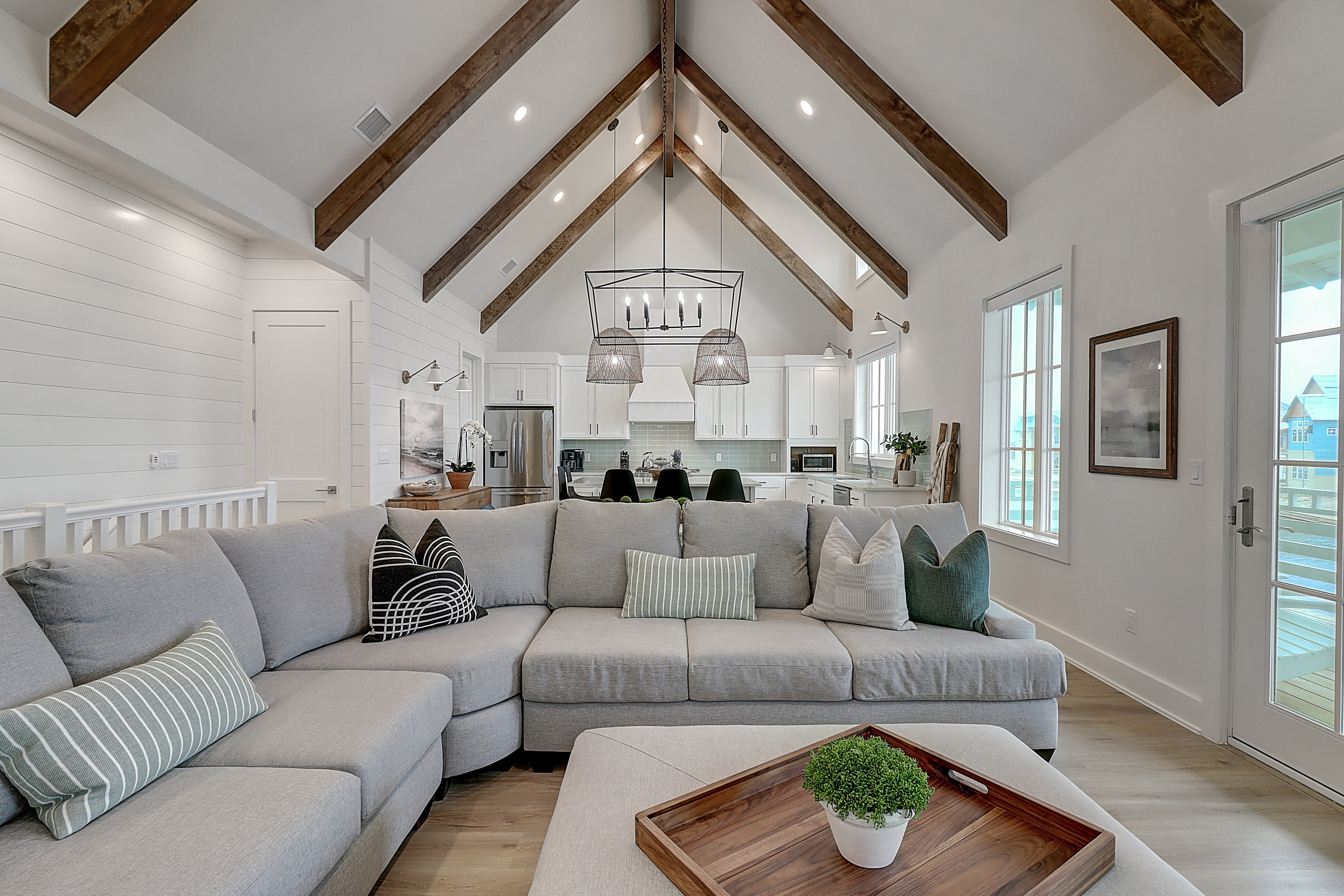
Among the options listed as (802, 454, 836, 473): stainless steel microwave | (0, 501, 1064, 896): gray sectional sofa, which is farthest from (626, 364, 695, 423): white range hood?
(0, 501, 1064, 896): gray sectional sofa

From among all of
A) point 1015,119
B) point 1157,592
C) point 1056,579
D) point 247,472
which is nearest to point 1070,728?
point 1157,592

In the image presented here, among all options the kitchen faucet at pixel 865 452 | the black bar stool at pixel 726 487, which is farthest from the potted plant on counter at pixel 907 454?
the black bar stool at pixel 726 487

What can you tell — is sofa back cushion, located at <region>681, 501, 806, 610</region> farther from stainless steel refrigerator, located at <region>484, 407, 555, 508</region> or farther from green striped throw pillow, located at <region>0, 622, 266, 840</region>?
stainless steel refrigerator, located at <region>484, 407, 555, 508</region>

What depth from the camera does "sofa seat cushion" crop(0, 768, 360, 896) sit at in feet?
3.67

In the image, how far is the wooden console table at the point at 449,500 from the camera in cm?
515

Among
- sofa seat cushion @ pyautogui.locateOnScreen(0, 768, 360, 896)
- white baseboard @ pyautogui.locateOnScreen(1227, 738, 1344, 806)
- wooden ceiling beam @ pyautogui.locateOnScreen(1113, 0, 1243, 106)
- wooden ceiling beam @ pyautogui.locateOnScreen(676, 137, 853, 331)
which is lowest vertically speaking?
white baseboard @ pyautogui.locateOnScreen(1227, 738, 1344, 806)

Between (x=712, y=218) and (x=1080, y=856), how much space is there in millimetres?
7817

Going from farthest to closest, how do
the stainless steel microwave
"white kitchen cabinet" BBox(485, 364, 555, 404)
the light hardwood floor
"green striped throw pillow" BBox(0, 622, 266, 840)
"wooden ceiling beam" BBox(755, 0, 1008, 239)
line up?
the stainless steel microwave
"white kitchen cabinet" BBox(485, 364, 555, 404)
"wooden ceiling beam" BBox(755, 0, 1008, 239)
the light hardwood floor
"green striped throw pillow" BBox(0, 622, 266, 840)

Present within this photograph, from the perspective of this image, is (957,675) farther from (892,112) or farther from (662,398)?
(662,398)

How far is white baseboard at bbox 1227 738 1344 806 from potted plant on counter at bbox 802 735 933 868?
201 cm

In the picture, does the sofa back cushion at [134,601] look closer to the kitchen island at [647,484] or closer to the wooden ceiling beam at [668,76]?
the kitchen island at [647,484]

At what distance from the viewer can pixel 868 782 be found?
118cm

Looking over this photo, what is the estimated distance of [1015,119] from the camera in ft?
12.1

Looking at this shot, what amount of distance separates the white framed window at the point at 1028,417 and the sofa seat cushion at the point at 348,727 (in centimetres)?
341
